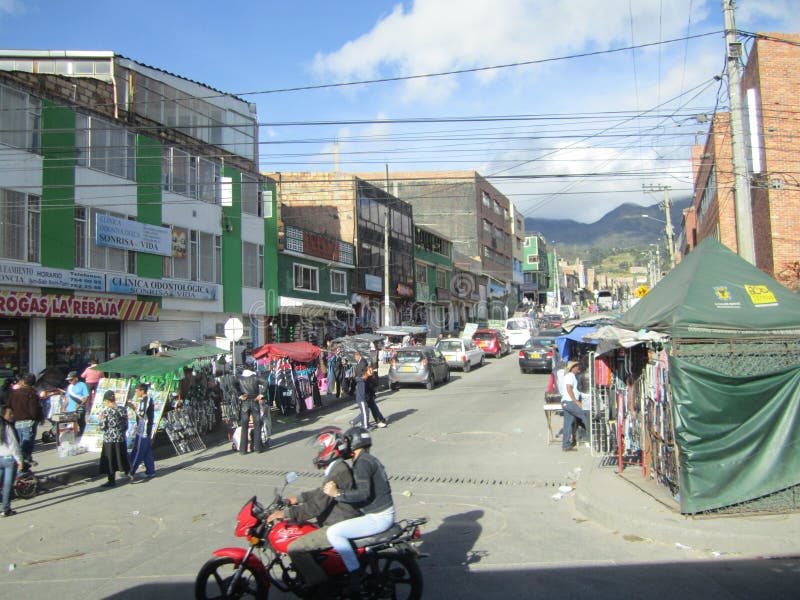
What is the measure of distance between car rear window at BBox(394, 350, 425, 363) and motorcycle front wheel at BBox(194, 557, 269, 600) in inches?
729

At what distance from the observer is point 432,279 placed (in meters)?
53.5

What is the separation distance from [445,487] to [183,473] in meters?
4.88

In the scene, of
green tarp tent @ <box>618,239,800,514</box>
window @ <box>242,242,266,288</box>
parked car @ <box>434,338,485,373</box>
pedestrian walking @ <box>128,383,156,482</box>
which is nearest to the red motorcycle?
green tarp tent @ <box>618,239,800,514</box>

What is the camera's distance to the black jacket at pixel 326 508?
568 cm

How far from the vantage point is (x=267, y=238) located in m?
31.5

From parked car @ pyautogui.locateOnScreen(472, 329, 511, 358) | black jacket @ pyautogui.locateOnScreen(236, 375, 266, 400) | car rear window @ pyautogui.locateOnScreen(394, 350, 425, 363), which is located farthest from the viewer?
parked car @ pyautogui.locateOnScreen(472, 329, 511, 358)

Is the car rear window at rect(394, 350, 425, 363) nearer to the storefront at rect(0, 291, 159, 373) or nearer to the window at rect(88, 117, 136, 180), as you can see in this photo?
the storefront at rect(0, 291, 159, 373)

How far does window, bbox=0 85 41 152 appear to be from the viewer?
62.5ft

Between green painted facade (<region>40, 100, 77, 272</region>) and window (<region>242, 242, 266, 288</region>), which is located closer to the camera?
green painted facade (<region>40, 100, 77, 272</region>)

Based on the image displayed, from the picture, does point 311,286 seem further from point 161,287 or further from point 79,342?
point 79,342

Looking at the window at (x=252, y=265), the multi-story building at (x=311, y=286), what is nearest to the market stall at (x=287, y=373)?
the window at (x=252, y=265)

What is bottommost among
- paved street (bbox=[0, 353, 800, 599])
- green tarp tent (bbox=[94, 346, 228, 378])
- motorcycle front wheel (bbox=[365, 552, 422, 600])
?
paved street (bbox=[0, 353, 800, 599])

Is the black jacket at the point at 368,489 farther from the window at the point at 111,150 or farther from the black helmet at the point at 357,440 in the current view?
the window at the point at 111,150

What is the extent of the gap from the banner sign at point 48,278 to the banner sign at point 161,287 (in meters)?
0.59
